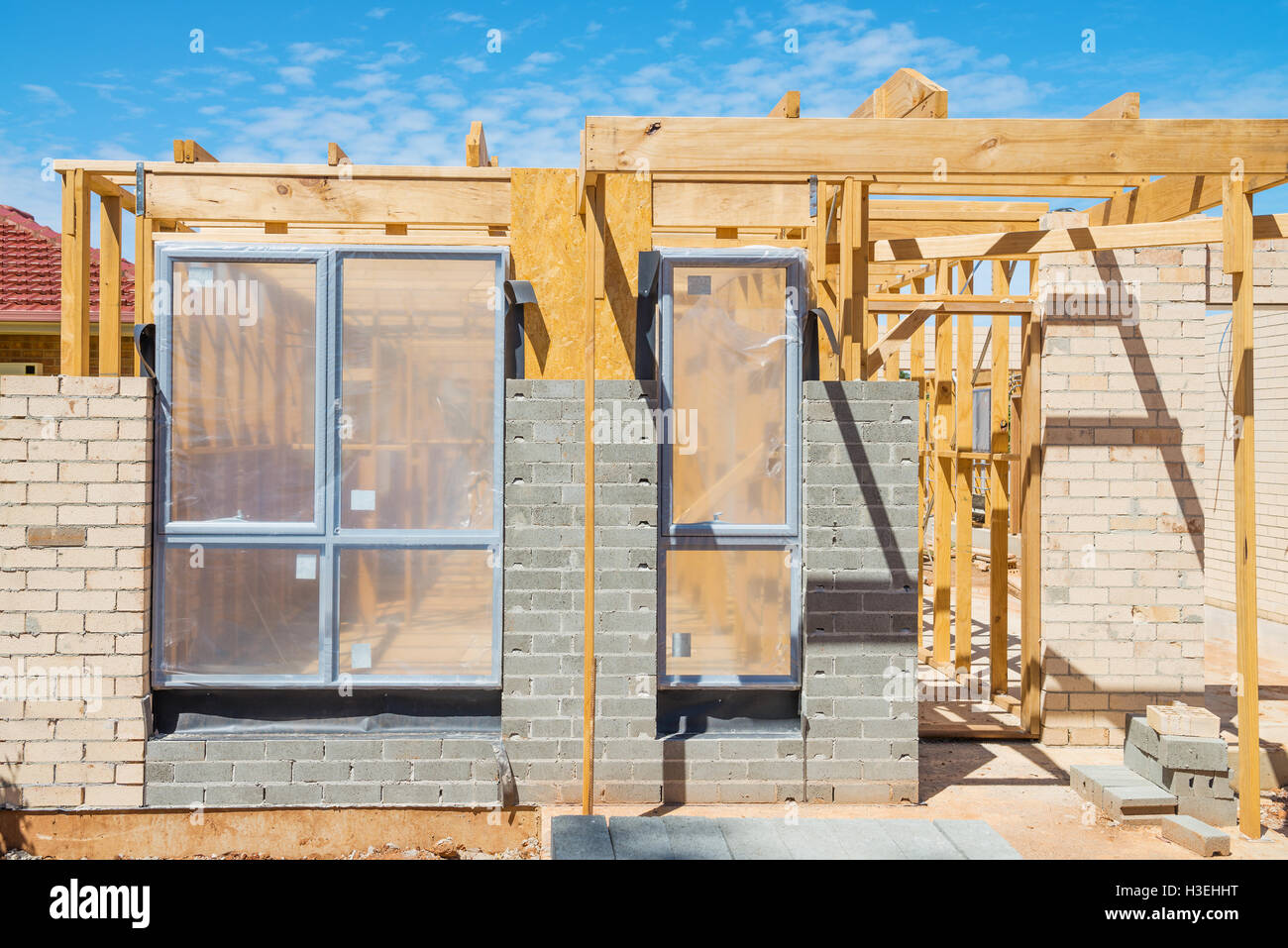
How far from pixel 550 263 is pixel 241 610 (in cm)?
297

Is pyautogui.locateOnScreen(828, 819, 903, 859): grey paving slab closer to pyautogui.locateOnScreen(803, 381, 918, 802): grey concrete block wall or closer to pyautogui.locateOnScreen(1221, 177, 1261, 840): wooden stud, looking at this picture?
pyautogui.locateOnScreen(803, 381, 918, 802): grey concrete block wall

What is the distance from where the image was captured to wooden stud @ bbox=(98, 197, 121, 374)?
552 centimetres

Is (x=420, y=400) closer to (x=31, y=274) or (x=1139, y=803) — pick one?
(x=1139, y=803)

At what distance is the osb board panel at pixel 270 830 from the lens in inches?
207

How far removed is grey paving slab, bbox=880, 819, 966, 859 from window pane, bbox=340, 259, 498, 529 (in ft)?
9.76

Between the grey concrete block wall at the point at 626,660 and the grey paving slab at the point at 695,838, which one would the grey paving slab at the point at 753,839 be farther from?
the grey concrete block wall at the point at 626,660

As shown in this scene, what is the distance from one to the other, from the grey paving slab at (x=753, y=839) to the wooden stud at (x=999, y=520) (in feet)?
14.7

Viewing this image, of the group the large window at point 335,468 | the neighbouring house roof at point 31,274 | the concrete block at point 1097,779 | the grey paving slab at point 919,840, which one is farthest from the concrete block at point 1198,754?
the neighbouring house roof at point 31,274

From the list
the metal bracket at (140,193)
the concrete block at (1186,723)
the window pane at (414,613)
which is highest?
the metal bracket at (140,193)

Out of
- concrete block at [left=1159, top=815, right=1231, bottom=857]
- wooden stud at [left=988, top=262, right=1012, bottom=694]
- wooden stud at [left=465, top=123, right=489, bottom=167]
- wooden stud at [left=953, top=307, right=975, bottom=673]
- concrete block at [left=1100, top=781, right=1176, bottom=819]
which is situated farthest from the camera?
wooden stud at [left=953, top=307, right=975, bottom=673]

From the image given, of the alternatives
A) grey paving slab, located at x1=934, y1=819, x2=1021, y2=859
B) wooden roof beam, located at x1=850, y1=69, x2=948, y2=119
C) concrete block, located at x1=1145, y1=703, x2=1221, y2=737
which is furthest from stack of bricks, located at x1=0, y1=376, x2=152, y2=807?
concrete block, located at x1=1145, y1=703, x2=1221, y2=737

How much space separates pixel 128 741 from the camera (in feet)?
17.6
